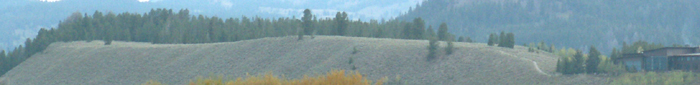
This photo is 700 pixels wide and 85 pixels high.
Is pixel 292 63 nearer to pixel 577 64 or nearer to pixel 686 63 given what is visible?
pixel 577 64

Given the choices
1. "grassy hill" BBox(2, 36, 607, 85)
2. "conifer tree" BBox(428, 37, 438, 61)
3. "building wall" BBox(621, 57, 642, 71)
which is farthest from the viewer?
"conifer tree" BBox(428, 37, 438, 61)

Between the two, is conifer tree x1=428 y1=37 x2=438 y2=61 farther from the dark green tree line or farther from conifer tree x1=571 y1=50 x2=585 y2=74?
the dark green tree line

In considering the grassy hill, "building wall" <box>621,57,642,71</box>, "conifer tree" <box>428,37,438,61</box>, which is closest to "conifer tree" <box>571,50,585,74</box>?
the grassy hill

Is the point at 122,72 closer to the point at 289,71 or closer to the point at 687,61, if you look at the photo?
the point at 289,71

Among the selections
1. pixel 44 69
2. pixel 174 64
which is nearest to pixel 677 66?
pixel 174 64

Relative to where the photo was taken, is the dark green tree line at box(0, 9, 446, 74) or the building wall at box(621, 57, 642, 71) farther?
the dark green tree line at box(0, 9, 446, 74)

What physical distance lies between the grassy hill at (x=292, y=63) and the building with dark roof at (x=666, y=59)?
505cm

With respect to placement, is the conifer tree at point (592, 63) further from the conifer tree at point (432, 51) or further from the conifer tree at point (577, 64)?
the conifer tree at point (432, 51)

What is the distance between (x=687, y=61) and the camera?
248 ft

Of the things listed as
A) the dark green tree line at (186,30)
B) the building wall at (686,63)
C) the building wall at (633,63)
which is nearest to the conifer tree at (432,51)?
the building wall at (633,63)

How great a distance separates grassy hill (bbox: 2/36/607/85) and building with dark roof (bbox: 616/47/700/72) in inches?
199

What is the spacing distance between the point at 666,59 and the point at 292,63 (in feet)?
134

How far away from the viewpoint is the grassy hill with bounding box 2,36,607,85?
87500 mm

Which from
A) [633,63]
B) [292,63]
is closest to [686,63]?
[633,63]
